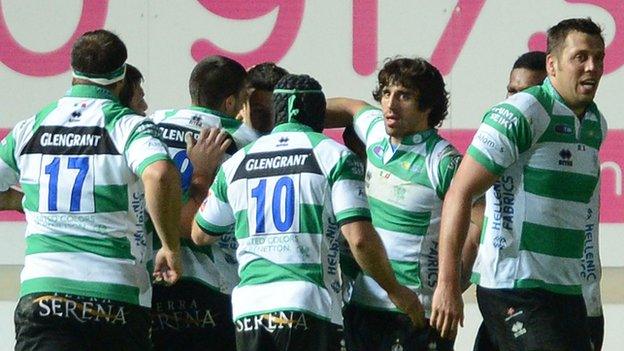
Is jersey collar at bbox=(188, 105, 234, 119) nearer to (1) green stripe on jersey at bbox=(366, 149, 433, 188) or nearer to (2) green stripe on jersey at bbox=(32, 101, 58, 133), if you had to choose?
(1) green stripe on jersey at bbox=(366, 149, 433, 188)

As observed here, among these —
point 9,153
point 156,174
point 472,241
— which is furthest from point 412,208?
point 9,153

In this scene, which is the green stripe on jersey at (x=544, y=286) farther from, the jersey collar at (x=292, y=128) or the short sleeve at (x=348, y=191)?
the jersey collar at (x=292, y=128)

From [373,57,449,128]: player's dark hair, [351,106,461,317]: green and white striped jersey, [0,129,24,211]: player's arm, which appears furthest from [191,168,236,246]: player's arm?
[373,57,449,128]: player's dark hair

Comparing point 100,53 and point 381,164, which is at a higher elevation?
point 100,53

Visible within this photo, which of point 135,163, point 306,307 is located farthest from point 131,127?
point 306,307

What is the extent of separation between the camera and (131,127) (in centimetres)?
579

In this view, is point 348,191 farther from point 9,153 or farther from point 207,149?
point 9,153

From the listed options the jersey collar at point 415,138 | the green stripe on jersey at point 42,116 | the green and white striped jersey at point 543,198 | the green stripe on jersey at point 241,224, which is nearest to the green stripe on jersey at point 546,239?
the green and white striped jersey at point 543,198

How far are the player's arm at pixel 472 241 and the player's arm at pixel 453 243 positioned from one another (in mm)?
794

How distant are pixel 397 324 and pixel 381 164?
24.9 inches

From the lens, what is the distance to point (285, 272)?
18.7 feet

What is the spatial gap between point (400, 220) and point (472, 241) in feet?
1.58

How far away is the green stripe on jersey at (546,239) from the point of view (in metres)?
5.87

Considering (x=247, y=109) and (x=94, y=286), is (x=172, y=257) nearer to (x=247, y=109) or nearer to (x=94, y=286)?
(x=94, y=286)
